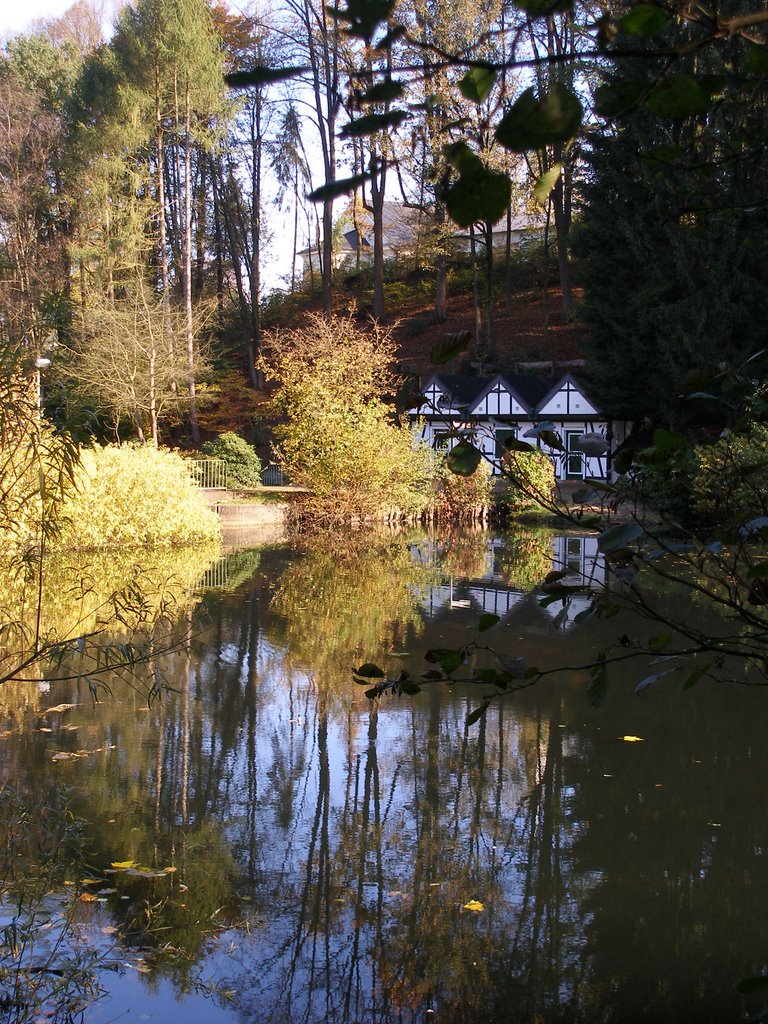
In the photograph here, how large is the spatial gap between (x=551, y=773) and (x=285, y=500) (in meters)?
19.0

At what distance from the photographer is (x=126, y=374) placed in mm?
29875

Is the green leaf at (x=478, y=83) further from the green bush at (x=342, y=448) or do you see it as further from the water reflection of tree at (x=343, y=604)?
the green bush at (x=342, y=448)

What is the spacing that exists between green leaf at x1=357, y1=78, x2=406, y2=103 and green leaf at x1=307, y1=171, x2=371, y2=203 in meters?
0.10

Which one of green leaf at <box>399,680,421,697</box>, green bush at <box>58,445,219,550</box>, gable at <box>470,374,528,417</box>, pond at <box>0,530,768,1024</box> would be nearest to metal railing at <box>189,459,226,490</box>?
gable at <box>470,374,528,417</box>

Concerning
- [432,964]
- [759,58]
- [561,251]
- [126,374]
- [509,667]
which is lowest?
[432,964]

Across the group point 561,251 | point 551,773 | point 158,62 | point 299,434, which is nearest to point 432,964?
point 551,773

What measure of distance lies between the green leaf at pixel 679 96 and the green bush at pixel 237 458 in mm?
27541

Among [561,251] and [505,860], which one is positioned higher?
[561,251]

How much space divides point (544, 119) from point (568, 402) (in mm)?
32330

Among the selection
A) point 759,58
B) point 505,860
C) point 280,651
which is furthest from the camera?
point 280,651

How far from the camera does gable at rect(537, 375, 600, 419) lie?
3216 cm

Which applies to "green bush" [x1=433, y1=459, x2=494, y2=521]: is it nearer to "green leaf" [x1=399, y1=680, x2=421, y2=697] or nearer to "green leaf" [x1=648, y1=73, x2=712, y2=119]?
"green leaf" [x1=399, y1=680, x2=421, y2=697]

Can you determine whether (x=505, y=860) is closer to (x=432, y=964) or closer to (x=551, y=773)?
(x=432, y=964)

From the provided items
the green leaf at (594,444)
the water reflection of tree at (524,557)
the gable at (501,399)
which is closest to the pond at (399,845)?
the green leaf at (594,444)
